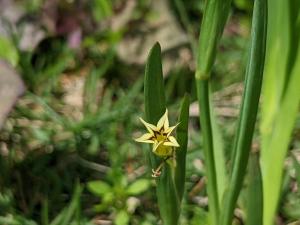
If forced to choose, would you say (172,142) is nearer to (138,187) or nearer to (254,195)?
(254,195)

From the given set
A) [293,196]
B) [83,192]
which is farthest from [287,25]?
[83,192]

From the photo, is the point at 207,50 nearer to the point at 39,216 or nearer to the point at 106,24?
the point at 39,216

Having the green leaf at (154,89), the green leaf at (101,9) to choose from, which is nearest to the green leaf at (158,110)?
the green leaf at (154,89)

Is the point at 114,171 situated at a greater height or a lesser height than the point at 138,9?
lesser

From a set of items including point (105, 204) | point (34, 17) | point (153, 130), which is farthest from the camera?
point (34, 17)

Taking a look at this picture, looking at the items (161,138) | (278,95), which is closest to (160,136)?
(161,138)

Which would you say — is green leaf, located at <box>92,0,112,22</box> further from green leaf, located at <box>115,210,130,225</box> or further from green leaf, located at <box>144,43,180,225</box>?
green leaf, located at <box>144,43,180,225</box>

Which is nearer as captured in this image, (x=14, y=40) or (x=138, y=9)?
(x=14, y=40)
